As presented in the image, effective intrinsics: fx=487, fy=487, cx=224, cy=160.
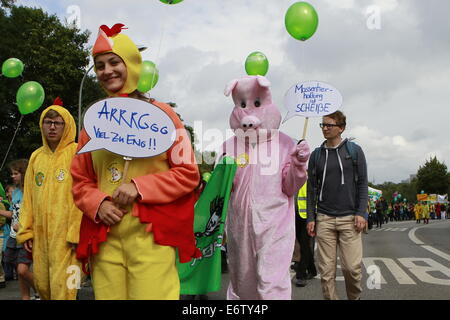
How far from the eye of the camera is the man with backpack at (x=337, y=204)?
461 cm

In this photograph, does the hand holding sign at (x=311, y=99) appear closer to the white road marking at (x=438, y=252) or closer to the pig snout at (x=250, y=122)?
the pig snout at (x=250, y=122)

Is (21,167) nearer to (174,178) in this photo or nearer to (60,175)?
(60,175)

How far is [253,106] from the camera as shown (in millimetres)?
4090

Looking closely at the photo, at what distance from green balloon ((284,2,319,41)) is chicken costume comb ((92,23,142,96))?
2.48 metres

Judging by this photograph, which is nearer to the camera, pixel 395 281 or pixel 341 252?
pixel 341 252

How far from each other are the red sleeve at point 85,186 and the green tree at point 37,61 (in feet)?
67.2

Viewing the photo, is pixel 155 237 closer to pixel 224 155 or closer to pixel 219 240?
pixel 219 240

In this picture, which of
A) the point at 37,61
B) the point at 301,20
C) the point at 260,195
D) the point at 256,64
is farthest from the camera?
the point at 37,61

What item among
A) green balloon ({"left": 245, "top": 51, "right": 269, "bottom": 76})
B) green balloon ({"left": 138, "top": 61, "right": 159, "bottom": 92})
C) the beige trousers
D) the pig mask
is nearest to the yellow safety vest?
green balloon ({"left": 245, "top": 51, "right": 269, "bottom": 76})

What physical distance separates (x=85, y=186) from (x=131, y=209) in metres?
0.36

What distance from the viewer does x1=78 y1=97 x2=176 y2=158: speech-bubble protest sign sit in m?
2.63

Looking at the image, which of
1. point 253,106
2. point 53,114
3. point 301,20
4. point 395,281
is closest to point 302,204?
point 395,281

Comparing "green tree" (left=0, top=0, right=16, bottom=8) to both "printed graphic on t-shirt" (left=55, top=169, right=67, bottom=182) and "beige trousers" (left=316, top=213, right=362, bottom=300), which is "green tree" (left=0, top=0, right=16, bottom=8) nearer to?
"printed graphic on t-shirt" (left=55, top=169, right=67, bottom=182)

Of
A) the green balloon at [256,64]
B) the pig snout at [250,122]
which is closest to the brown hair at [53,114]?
the pig snout at [250,122]
